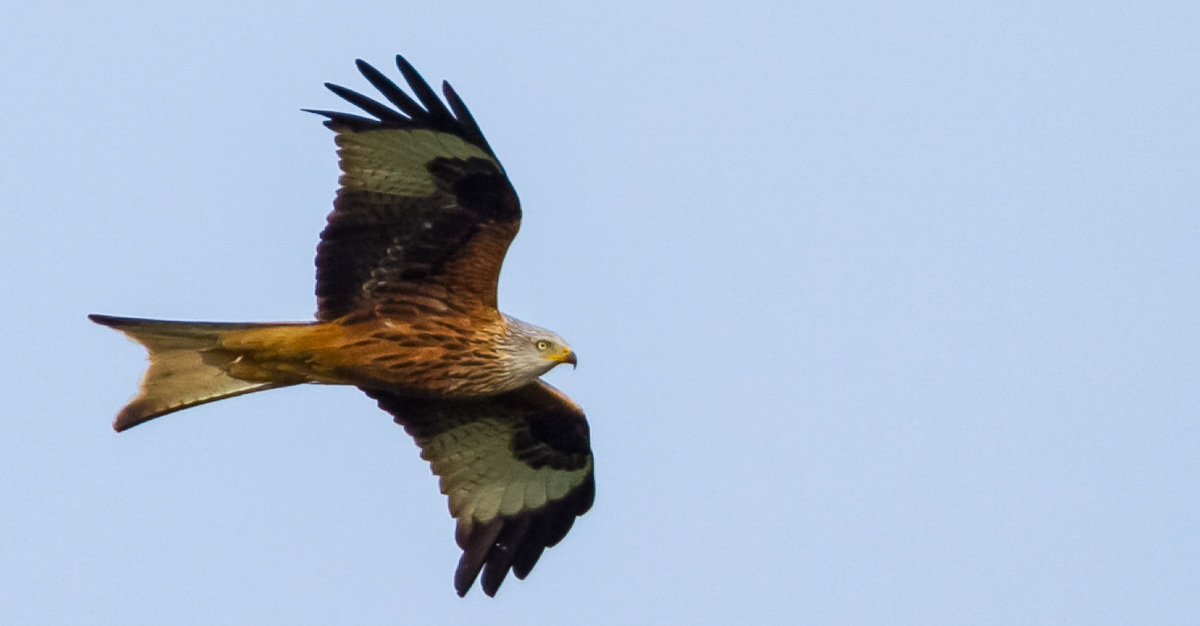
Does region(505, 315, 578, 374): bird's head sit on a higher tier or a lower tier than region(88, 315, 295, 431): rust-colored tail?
higher

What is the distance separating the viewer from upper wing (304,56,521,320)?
11172 millimetres

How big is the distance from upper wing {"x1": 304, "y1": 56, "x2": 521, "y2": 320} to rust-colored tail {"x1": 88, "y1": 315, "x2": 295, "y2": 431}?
660 mm

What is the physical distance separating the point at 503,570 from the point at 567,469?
81 centimetres

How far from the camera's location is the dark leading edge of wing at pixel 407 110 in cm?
1097

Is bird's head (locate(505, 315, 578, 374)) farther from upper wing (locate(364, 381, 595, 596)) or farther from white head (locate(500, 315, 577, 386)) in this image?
upper wing (locate(364, 381, 595, 596))

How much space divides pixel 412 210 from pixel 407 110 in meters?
0.66

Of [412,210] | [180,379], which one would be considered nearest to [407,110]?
[412,210]

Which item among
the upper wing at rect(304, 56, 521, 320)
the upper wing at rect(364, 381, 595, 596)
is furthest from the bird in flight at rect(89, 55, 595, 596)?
the upper wing at rect(364, 381, 595, 596)

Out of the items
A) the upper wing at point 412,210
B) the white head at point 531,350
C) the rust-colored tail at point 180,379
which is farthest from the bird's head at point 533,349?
the rust-colored tail at point 180,379

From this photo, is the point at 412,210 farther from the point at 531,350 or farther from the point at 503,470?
the point at 503,470

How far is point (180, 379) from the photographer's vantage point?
38.0ft

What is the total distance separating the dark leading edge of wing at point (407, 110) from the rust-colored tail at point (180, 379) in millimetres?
1598

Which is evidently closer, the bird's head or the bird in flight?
→ the bird in flight

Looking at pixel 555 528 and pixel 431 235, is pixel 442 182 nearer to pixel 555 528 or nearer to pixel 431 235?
pixel 431 235
